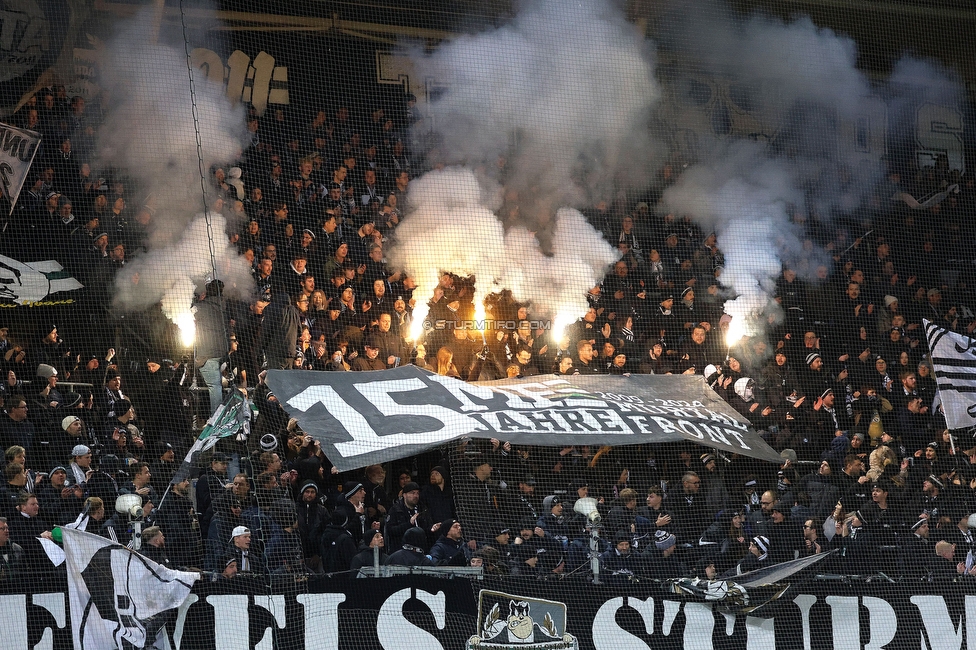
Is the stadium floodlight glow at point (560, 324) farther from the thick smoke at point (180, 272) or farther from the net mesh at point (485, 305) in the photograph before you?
the thick smoke at point (180, 272)

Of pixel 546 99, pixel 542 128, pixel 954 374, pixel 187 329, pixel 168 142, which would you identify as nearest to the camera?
pixel 187 329

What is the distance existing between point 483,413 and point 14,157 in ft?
12.5

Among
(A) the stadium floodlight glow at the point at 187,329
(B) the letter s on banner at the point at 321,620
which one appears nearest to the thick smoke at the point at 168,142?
(A) the stadium floodlight glow at the point at 187,329

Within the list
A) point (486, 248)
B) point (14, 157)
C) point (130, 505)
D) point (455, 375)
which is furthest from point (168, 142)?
point (130, 505)

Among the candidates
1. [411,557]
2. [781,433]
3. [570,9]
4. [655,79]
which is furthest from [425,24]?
[411,557]

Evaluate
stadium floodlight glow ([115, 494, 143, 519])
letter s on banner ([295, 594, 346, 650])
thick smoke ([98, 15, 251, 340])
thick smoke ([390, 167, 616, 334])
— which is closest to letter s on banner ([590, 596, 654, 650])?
letter s on banner ([295, 594, 346, 650])

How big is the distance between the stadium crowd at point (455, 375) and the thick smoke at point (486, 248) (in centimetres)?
15

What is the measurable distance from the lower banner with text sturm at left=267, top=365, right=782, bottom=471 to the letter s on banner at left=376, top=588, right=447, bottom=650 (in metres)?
0.87

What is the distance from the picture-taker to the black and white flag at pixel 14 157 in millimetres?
8242

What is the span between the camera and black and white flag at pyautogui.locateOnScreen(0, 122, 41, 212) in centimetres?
824

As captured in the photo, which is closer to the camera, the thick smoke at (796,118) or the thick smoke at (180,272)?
the thick smoke at (180,272)

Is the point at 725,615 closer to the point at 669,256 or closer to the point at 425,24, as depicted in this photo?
the point at 669,256

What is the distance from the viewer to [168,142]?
922cm

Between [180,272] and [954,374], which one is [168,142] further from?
[954,374]
